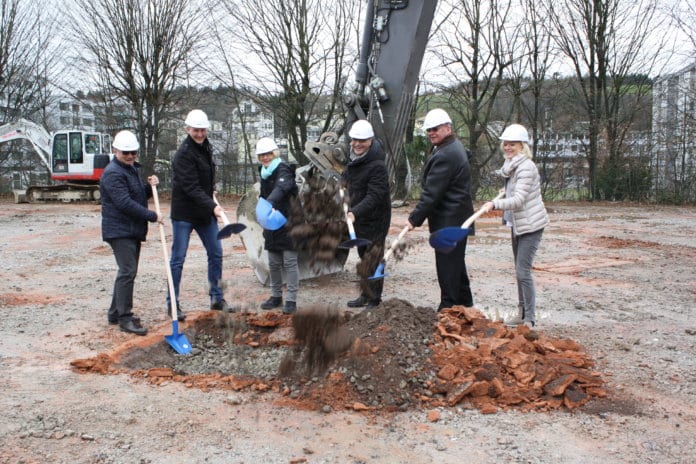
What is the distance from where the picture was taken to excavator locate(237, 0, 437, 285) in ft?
22.4

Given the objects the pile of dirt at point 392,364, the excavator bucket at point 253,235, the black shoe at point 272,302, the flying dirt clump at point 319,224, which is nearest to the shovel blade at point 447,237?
the pile of dirt at point 392,364

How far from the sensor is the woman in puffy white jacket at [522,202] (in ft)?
16.1

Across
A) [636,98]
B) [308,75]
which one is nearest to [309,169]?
[308,75]

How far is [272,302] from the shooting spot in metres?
6.06

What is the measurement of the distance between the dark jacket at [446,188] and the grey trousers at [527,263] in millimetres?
496

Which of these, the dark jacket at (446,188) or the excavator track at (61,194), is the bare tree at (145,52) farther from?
the dark jacket at (446,188)

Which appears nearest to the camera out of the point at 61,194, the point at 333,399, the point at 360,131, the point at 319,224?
the point at 333,399

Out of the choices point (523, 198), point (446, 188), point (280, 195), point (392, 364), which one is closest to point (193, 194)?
point (280, 195)

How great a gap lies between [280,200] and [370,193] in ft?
2.79

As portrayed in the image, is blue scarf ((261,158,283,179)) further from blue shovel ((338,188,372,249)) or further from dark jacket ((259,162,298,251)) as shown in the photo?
blue shovel ((338,188,372,249))

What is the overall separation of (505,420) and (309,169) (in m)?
4.40

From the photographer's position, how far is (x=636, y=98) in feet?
72.1

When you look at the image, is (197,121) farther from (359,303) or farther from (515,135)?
(515,135)

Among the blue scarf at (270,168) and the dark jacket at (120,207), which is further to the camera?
the blue scarf at (270,168)
